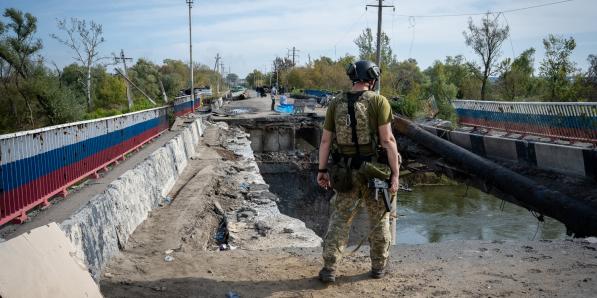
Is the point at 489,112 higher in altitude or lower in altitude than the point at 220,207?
higher

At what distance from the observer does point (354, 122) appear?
394 cm

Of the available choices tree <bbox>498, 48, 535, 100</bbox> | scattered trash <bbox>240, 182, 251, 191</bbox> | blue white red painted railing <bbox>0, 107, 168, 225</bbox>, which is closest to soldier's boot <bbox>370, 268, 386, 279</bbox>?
blue white red painted railing <bbox>0, 107, 168, 225</bbox>

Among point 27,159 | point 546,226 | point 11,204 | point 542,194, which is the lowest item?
point 546,226

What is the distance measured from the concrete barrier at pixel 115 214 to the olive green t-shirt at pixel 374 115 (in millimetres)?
2271

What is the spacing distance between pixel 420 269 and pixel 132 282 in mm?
2612

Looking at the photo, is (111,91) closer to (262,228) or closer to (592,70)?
(592,70)

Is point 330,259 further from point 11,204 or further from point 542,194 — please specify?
point 542,194

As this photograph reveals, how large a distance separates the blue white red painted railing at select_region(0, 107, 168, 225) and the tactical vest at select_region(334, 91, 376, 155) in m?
4.34

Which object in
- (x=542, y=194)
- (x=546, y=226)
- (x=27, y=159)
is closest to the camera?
(x=27, y=159)

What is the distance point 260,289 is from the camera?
12.7ft

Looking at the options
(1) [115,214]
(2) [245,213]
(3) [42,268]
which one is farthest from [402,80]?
(3) [42,268]

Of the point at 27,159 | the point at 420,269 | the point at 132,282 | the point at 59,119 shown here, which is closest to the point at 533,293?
the point at 420,269

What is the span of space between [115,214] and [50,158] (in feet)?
10.6

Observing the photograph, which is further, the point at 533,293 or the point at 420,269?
the point at 420,269
